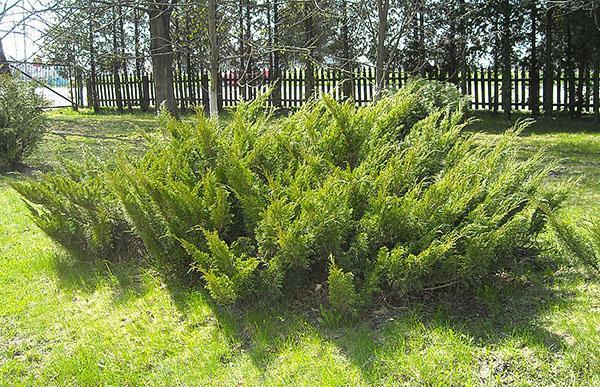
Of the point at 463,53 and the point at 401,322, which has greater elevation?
the point at 463,53

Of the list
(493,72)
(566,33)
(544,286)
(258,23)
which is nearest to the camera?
(544,286)

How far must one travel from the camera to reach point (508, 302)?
11.9 ft

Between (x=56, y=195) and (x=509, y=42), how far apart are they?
12493 mm

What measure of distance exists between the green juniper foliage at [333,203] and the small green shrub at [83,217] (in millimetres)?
400

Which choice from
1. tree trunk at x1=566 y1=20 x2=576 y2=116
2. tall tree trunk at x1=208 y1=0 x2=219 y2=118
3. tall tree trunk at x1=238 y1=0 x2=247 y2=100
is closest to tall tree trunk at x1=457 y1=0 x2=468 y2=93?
tree trunk at x1=566 y1=20 x2=576 y2=116

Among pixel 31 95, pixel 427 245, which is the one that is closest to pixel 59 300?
pixel 427 245

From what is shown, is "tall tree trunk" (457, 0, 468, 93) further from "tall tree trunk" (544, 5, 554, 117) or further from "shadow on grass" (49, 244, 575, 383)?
"shadow on grass" (49, 244, 575, 383)

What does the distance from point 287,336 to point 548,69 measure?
12608 millimetres

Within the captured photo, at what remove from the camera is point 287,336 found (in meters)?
3.43

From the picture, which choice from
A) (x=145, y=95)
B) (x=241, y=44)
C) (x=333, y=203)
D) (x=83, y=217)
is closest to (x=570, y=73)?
(x=241, y=44)

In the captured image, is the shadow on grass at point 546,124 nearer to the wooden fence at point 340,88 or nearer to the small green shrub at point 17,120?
the wooden fence at point 340,88

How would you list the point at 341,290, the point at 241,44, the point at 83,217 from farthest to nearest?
1. the point at 241,44
2. the point at 83,217
3. the point at 341,290

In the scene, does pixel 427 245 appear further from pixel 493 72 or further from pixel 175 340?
pixel 493 72

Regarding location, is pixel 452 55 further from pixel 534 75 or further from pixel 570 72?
pixel 570 72
